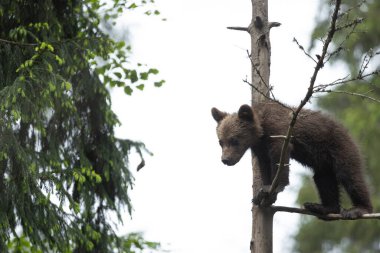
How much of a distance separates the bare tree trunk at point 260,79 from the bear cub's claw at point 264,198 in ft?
0.19

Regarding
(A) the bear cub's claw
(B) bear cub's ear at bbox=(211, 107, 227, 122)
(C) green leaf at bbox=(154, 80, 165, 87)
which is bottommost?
(A) the bear cub's claw

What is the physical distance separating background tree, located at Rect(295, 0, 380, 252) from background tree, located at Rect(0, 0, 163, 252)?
5.58 m

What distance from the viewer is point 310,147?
23.8 ft

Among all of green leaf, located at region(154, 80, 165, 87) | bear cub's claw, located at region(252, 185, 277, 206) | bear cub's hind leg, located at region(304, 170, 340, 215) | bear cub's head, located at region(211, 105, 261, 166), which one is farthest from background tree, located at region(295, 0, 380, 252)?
bear cub's claw, located at region(252, 185, 277, 206)

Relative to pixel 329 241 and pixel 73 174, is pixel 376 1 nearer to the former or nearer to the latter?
pixel 329 241

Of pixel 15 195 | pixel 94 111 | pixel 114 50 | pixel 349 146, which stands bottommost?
pixel 15 195

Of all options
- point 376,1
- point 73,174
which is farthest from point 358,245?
point 73,174

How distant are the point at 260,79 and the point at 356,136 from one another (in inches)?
294

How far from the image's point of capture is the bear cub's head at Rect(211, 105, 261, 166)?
734cm

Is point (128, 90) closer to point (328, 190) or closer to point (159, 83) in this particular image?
point (159, 83)

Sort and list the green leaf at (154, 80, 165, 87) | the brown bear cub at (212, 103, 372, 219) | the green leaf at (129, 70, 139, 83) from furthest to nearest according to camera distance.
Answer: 1. the green leaf at (154, 80, 165, 87)
2. the green leaf at (129, 70, 139, 83)
3. the brown bear cub at (212, 103, 372, 219)

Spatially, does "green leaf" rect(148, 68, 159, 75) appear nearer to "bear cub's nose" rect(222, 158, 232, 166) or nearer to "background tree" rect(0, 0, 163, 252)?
"background tree" rect(0, 0, 163, 252)

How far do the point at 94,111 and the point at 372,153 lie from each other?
6.91 m

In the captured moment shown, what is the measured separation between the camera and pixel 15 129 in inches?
317
